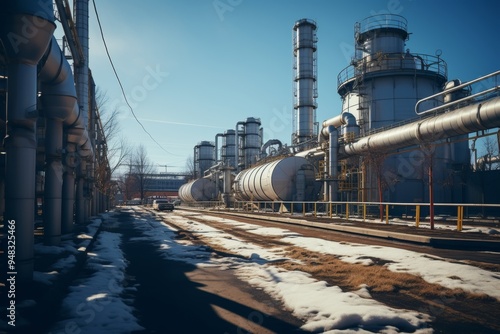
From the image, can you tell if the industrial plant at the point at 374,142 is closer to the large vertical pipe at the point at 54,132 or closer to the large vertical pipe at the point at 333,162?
the large vertical pipe at the point at 333,162

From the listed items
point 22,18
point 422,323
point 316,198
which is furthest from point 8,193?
point 316,198

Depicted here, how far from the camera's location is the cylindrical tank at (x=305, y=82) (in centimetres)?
3909

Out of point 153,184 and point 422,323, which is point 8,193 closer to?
point 422,323

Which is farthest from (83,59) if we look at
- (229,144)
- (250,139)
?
(229,144)

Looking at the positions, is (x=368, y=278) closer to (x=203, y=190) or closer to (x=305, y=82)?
(x=305, y=82)

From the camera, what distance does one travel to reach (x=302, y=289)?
227 inches

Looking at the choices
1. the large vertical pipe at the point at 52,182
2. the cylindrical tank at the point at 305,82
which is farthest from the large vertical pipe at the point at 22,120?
the cylindrical tank at the point at 305,82

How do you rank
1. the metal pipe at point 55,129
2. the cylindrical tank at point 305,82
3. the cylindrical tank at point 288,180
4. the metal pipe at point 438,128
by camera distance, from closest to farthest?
the metal pipe at point 55,129
the metal pipe at point 438,128
the cylindrical tank at point 288,180
the cylindrical tank at point 305,82

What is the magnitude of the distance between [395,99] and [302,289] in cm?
2926

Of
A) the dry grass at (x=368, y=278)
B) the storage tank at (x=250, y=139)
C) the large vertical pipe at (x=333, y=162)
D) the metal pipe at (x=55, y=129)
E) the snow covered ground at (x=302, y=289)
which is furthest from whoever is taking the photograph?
the storage tank at (x=250, y=139)

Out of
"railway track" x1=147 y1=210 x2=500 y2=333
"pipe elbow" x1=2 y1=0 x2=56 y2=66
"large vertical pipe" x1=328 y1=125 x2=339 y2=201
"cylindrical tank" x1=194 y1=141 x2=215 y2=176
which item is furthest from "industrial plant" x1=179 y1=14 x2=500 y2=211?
"cylindrical tank" x1=194 y1=141 x2=215 y2=176

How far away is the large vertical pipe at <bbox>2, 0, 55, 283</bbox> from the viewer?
5.62 metres

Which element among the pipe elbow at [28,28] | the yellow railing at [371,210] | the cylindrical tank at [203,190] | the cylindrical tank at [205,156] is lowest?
the yellow railing at [371,210]

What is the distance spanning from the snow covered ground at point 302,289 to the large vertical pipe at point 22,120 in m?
0.90
